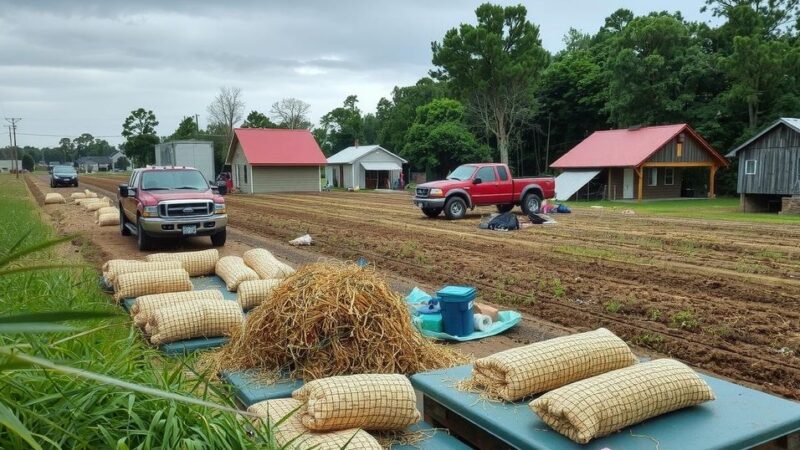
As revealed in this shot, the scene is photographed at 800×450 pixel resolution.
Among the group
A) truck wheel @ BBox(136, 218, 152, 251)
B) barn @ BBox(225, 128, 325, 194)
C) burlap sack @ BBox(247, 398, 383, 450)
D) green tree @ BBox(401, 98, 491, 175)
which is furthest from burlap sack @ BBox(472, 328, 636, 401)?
green tree @ BBox(401, 98, 491, 175)

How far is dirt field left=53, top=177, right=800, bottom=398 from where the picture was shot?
7090mm

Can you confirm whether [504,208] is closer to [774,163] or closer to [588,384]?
[774,163]

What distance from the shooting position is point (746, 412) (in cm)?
425

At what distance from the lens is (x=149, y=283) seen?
8148 millimetres

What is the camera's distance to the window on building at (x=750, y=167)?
29458mm

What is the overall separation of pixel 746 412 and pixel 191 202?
12172 millimetres

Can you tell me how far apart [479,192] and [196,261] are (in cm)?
1438

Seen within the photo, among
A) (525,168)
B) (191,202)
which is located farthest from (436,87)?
(191,202)

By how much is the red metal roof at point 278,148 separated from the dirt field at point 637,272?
27.4 m

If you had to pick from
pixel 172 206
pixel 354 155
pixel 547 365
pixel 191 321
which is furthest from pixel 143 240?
pixel 354 155

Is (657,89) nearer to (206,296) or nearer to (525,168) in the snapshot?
(525,168)

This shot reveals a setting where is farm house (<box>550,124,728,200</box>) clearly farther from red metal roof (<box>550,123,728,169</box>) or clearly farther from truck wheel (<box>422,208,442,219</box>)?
truck wheel (<box>422,208,442,219</box>)

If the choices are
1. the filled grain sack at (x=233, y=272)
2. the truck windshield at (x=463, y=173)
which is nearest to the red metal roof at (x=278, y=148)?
the truck windshield at (x=463, y=173)

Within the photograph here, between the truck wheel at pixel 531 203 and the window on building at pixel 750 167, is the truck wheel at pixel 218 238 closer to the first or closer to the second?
the truck wheel at pixel 531 203
